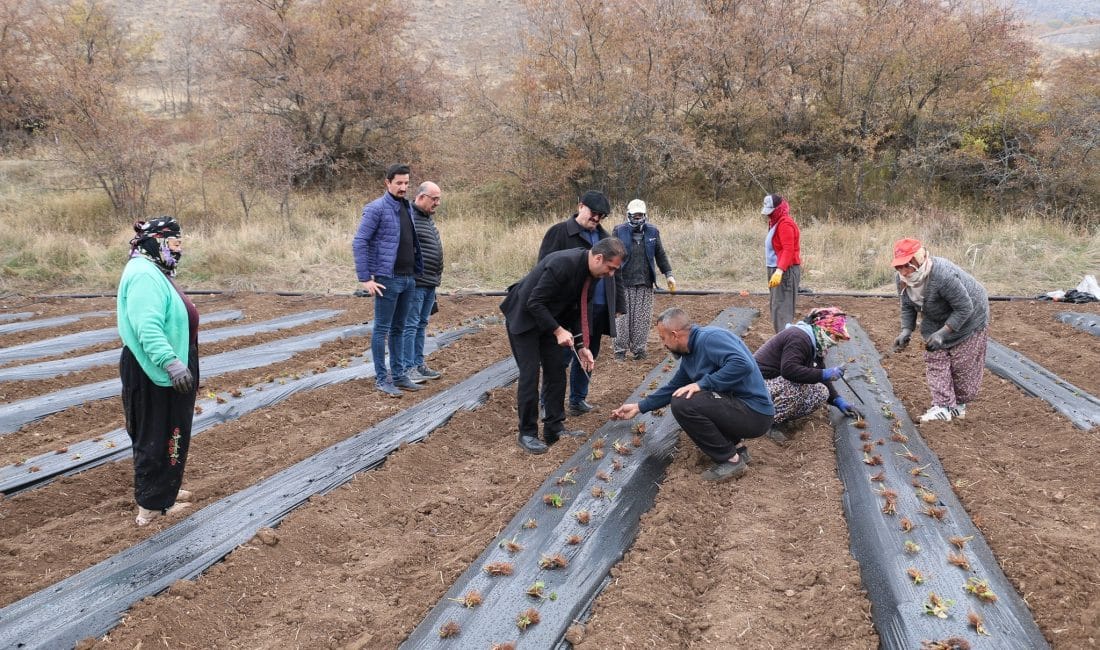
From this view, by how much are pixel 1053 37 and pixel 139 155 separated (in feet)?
147

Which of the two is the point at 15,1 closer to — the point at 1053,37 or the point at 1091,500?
the point at 1091,500

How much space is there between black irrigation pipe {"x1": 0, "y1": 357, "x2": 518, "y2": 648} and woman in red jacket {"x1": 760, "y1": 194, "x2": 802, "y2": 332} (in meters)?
3.49

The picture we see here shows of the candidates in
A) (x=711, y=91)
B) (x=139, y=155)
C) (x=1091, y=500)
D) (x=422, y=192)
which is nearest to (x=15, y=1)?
(x=139, y=155)

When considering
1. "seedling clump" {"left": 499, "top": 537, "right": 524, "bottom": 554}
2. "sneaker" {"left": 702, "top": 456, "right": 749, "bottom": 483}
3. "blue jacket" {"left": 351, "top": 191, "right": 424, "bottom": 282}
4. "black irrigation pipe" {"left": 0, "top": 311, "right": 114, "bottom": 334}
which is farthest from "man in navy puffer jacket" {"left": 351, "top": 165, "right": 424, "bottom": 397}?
"black irrigation pipe" {"left": 0, "top": 311, "right": 114, "bottom": 334}

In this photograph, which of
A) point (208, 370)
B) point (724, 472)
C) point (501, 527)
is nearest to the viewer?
point (501, 527)

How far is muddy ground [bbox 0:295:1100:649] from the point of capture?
10.3ft

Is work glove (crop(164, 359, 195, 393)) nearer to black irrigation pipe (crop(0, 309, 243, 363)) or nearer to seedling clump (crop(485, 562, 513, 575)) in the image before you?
seedling clump (crop(485, 562, 513, 575))

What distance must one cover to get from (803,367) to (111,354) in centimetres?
700

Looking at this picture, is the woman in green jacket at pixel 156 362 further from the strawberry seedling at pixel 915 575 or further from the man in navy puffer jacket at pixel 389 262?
the strawberry seedling at pixel 915 575

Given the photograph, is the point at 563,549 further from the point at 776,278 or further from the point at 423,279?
the point at 776,278

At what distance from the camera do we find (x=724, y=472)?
442 centimetres

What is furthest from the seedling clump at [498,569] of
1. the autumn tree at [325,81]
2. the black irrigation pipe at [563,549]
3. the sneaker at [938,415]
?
the autumn tree at [325,81]

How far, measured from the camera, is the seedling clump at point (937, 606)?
3.01m

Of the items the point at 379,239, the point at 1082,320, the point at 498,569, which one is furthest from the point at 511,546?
the point at 1082,320
